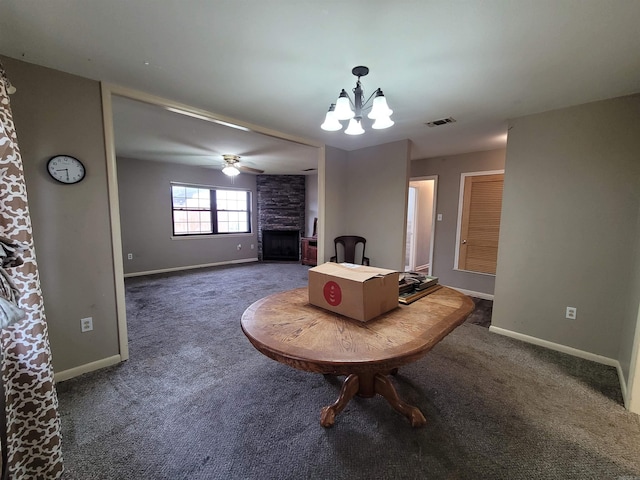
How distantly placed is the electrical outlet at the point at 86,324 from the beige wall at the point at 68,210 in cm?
2

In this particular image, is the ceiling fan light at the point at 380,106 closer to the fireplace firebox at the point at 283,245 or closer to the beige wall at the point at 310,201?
→ the beige wall at the point at 310,201

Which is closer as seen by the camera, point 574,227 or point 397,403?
point 397,403

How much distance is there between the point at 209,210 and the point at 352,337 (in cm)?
581

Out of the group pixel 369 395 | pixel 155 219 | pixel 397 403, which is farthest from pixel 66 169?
pixel 155 219

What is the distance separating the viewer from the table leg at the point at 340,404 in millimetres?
1532

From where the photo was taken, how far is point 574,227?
2.36m

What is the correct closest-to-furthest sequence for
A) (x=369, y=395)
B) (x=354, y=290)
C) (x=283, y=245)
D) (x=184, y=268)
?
(x=354, y=290) → (x=369, y=395) → (x=184, y=268) → (x=283, y=245)

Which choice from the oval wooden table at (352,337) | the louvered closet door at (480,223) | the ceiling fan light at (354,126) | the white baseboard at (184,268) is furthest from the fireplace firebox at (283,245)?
the oval wooden table at (352,337)

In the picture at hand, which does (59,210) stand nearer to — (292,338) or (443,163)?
(292,338)

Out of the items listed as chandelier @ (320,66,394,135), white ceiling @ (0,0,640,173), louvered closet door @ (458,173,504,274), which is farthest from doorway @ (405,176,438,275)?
chandelier @ (320,66,394,135)

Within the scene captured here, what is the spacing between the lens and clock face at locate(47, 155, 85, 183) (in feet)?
6.05

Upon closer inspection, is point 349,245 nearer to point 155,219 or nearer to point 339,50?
point 339,50

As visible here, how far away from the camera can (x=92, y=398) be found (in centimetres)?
177

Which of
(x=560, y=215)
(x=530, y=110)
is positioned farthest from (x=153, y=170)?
(x=560, y=215)
